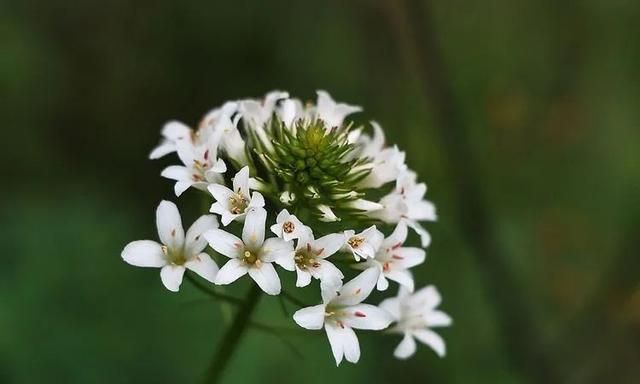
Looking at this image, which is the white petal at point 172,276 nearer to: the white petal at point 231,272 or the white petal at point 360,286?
the white petal at point 231,272

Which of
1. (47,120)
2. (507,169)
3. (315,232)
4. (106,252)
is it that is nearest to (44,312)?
(106,252)

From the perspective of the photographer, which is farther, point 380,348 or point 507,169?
point 507,169

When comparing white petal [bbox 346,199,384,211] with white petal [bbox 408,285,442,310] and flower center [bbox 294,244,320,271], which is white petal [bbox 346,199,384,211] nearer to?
flower center [bbox 294,244,320,271]

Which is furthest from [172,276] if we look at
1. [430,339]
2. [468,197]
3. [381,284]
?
[468,197]

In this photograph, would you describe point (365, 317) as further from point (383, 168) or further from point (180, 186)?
point (180, 186)

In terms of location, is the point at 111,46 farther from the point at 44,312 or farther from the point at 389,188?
the point at 389,188
